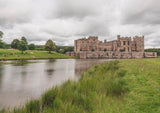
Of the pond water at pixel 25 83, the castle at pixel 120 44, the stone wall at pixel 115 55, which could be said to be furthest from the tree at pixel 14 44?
the pond water at pixel 25 83

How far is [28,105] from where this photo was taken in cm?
371

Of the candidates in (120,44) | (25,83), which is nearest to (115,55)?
(120,44)

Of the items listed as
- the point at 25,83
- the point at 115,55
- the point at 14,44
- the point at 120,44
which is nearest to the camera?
the point at 25,83

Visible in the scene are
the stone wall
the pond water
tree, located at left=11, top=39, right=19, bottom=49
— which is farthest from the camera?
tree, located at left=11, top=39, right=19, bottom=49

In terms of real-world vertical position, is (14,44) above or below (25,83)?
above

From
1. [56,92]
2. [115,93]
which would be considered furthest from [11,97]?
[115,93]

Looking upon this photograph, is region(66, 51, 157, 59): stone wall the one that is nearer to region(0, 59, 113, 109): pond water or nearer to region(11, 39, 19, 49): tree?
region(11, 39, 19, 49): tree

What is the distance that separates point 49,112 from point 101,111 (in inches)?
73.1

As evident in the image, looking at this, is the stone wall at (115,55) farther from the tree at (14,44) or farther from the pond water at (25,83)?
A: the pond water at (25,83)

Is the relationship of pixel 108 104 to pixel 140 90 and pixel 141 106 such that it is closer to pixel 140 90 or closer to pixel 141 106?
pixel 141 106

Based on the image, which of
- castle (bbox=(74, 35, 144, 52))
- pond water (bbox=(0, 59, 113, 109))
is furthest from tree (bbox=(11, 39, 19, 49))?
pond water (bbox=(0, 59, 113, 109))

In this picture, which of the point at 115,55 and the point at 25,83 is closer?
the point at 25,83

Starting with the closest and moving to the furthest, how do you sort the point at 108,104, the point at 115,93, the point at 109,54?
the point at 108,104 < the point at 115,93 < the point at 109,54

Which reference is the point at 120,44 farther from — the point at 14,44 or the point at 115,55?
the point at 14,44
